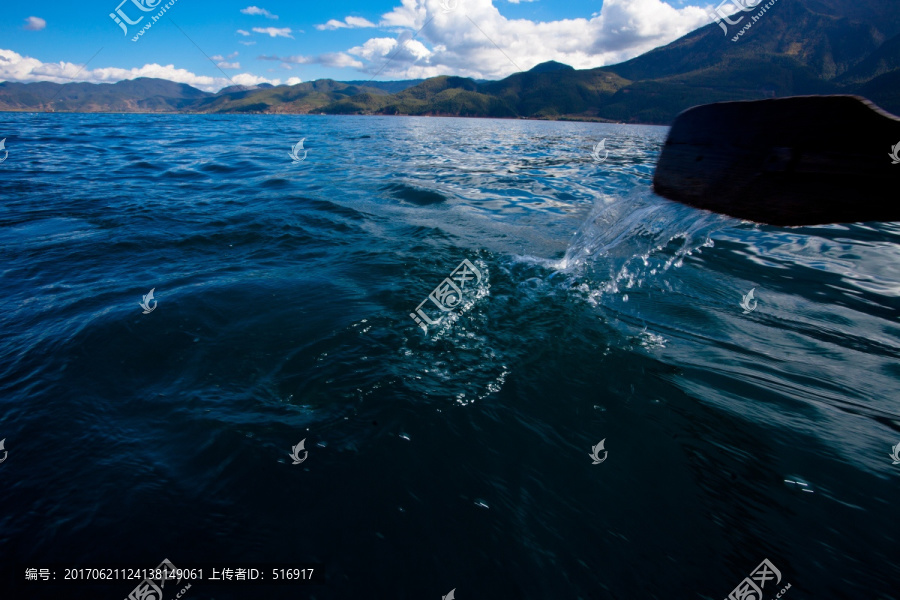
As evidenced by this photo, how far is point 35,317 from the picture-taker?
17.5 ft

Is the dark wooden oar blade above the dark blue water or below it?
above

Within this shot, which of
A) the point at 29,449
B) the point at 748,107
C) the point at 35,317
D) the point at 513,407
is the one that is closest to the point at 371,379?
the point at 513,407

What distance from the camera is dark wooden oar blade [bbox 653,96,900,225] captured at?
2263mm

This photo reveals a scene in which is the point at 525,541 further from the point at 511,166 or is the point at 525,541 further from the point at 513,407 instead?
the point at 511,166
